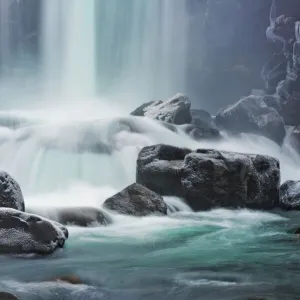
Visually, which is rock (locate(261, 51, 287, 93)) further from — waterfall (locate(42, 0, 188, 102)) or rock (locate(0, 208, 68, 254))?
rock (locate(0, 208, 68, 254))

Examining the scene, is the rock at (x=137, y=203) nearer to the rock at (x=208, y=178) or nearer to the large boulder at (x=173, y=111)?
the rock at (x=208, y=178)

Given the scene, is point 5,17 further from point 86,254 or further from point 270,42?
point 86,254

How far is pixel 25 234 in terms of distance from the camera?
6.55 meters

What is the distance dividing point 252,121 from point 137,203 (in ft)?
50.1

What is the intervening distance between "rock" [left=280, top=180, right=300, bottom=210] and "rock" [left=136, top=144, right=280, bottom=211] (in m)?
0.32

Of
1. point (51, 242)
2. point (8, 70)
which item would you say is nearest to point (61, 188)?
point (51, 242)

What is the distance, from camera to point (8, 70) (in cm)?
3328

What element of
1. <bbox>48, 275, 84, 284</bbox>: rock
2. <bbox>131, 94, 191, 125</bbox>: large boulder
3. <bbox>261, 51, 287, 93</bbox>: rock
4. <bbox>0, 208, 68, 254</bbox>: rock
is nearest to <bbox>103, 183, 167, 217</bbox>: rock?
<bbox>0, 208, 68, 254</bbox>: rock

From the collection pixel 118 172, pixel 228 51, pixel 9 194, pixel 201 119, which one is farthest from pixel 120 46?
pixel 9 194

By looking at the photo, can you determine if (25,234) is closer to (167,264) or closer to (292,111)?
(167,264)

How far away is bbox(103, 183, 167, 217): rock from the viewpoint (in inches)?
400

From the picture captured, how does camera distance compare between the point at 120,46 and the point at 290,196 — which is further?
the point at 120,46

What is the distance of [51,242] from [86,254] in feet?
1.75

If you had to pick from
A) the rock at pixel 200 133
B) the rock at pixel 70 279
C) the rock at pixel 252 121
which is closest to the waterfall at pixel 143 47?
the rock at pixel 252 121
